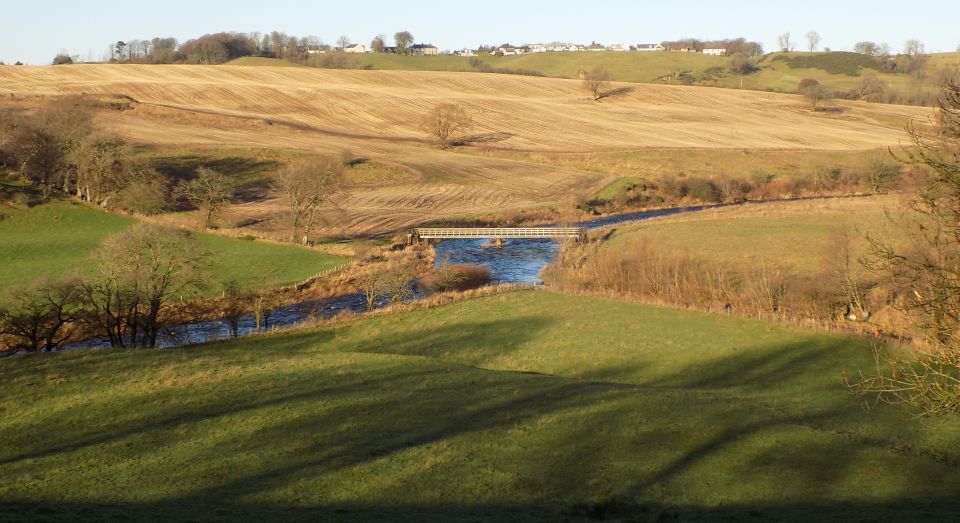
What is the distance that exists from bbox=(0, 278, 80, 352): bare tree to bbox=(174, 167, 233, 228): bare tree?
24264 millimetres

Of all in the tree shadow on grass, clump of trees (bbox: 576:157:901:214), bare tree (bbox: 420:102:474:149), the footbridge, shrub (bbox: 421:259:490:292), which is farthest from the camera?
bare tree (bbox: 420:102:474:149)

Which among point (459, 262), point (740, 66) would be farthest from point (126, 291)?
point (740, 66)

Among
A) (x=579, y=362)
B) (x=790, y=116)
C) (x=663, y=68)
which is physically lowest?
(x=579, y=362)

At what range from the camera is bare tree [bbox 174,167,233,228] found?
232 ft

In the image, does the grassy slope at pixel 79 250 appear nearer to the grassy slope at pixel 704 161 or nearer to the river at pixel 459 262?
the river at pixel 459 262

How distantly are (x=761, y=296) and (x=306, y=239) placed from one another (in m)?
36.7

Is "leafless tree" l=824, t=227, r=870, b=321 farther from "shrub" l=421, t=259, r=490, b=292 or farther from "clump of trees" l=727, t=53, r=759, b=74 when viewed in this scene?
"clump of trees" l=727, t=53, r=759, b=74

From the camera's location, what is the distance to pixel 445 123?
4289 inches

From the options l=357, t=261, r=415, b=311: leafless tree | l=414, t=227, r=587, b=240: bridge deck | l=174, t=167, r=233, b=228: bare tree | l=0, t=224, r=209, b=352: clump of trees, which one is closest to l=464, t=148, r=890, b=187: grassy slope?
l=414, t=227, r=587, b=240: bridge deck

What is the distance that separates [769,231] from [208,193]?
154 feet

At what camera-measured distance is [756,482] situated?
19891 millimetres

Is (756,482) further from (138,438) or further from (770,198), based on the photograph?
(770,198)

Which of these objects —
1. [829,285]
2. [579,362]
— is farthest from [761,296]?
[579,362]

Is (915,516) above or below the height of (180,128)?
below
